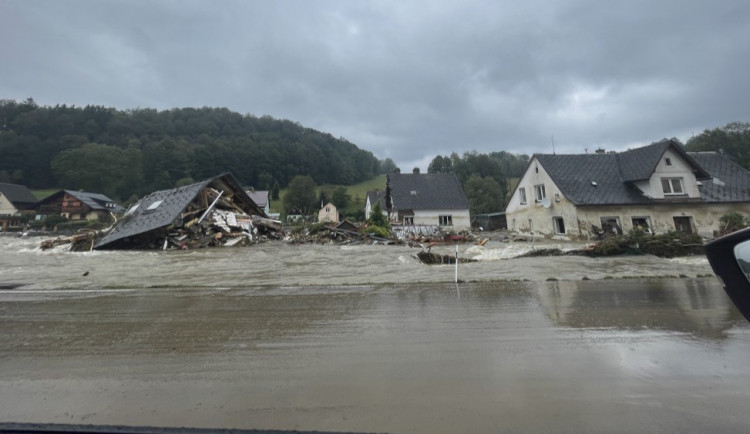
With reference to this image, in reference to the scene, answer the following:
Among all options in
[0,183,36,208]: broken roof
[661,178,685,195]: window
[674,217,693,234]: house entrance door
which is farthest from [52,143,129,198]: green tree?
[674,217,693,234]: house entrance door

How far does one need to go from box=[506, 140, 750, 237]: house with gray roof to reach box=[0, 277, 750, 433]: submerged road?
16.0 m

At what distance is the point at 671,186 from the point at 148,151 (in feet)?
319

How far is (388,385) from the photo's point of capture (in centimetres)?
215

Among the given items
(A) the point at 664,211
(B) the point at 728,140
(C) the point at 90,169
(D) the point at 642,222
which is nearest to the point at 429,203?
(D) the point at 642,222

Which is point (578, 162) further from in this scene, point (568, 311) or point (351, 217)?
point (351, 217)

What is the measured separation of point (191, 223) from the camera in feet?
55.8

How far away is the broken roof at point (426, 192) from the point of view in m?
32.4

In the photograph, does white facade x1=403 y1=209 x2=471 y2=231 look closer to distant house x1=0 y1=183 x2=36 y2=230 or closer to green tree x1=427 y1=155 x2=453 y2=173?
green tree x1=427 y1=155 x2=453 y2=173

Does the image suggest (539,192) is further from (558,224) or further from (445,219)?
(445,219)

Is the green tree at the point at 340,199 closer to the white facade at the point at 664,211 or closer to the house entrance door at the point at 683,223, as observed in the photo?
the white facade at the point at 664,211

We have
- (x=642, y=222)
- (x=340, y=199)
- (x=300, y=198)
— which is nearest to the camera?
(x=642, y=222)

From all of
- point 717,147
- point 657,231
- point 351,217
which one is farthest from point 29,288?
point 717,147

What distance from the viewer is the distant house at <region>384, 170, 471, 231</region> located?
3198cm

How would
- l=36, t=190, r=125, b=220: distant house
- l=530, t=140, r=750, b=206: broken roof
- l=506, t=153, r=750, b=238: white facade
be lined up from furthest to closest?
1. l=36, t=190, r=125, b=220: distant house
2. l=530, t=140, r=750, b=206: broken roof
3. l=506, t=153, r=750, b=238: white facade
